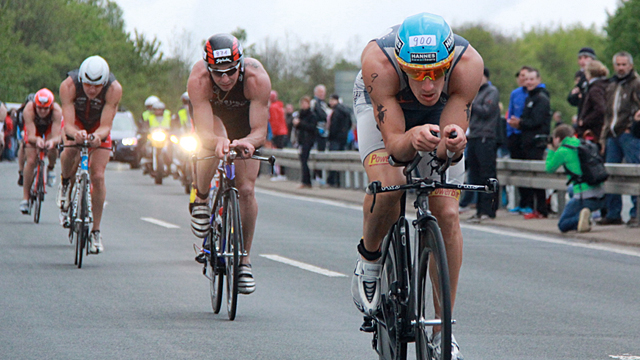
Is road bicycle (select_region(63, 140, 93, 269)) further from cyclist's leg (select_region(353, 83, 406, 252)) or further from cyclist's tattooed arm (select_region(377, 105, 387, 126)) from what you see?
cyclist's tattooed arm (select_region(377, 105, 387, 126))

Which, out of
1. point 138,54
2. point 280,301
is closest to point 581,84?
point 280,301

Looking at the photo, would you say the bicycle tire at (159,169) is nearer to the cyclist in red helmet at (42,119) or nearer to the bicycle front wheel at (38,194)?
the bicycle front wheel at (38,194)

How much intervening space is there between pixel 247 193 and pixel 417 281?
3.39 meters

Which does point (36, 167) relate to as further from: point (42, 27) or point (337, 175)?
point (42, 27)

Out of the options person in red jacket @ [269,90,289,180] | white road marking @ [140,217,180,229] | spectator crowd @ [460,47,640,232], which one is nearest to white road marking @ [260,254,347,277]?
white road marking @ [140,217,180,229]

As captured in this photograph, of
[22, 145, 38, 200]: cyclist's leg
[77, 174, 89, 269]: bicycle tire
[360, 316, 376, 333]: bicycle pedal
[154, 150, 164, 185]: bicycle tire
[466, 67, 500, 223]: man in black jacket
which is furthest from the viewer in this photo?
[154, 150, 164, 185]: bicycle tire

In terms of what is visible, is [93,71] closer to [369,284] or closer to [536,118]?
[369,284]

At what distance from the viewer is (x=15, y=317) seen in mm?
7270

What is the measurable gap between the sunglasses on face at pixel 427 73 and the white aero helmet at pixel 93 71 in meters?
6.20

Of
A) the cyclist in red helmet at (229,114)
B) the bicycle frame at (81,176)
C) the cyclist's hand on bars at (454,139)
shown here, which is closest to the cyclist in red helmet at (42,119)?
the bicycle frame at (81,176)

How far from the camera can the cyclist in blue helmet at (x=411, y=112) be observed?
4.65m

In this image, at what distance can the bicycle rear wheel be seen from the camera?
7.30m

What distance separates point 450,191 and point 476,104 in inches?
400

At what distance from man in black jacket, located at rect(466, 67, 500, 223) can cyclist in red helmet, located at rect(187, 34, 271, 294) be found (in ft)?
23.9
